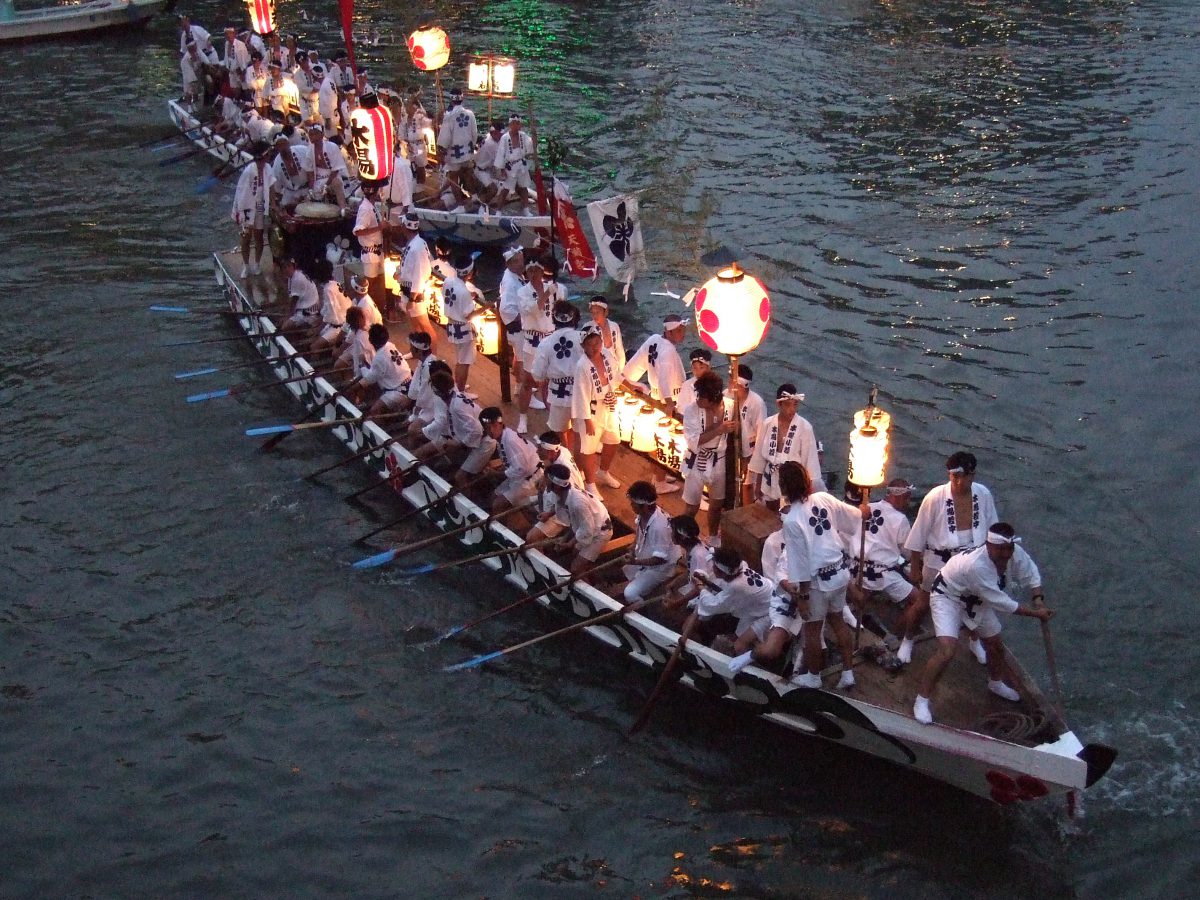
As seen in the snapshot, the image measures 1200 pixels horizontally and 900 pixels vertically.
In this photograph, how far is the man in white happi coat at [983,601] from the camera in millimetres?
10461

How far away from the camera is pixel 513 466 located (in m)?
14.9

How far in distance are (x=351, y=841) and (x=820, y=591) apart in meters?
5.38

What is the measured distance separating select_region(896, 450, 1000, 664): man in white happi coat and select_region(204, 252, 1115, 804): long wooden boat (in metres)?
0.53

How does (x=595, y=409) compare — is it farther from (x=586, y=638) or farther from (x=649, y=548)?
(x=586, y=638)

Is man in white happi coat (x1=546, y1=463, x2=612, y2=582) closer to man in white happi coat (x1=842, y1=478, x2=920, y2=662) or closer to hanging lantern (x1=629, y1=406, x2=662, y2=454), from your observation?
hanging lantern (x1=629, y1=406, x2=662, y2=454)

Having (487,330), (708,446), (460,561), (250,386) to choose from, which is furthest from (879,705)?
(250,386)

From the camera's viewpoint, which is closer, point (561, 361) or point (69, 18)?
point (561, 361)

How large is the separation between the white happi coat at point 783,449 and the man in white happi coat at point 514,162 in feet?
41.7

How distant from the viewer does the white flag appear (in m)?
20.4

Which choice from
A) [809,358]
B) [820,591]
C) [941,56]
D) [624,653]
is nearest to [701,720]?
[624,653]

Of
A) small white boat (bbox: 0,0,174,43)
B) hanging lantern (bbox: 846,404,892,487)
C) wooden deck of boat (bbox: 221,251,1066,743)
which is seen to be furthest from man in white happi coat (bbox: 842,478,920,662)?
small white boat (bbox: 0,0,174,43)

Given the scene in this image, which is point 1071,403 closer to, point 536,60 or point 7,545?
point 7,545

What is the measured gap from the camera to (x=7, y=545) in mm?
16688

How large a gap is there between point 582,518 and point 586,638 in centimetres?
181
